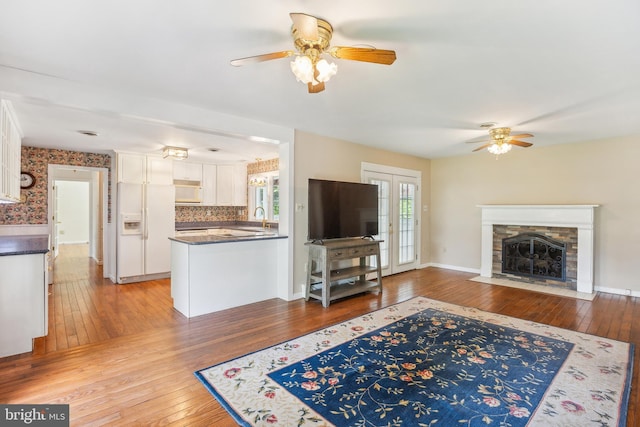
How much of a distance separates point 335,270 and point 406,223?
95.7 inches

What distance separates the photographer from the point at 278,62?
246 centimetres

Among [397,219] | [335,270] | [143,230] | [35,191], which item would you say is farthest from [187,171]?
[397,219]

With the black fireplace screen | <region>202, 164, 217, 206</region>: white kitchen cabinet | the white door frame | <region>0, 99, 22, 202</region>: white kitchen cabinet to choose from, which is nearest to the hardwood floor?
the black fireplace screen

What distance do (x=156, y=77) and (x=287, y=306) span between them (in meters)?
3.07

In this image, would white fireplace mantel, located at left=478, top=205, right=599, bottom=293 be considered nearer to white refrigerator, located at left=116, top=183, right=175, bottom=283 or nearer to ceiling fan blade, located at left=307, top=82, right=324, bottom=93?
ceiling fan blade, located at left=307, top=82, right=324, bottom=93

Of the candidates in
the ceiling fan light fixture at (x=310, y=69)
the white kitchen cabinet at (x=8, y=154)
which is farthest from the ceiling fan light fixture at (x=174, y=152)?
the ceiling fan light fixture at (x=310, y=69)

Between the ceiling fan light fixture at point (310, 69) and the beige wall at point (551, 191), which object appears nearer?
the ceiling fan light fixture at point (310, 69)

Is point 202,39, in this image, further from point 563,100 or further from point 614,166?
point 614,166

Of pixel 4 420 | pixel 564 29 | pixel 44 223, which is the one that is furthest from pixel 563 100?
pixel 44 223

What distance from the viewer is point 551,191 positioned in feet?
18.0

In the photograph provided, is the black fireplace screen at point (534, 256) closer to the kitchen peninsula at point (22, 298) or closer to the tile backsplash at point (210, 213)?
the tile backsplash at point (210, 213)

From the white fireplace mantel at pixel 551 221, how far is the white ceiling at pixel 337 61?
1394 millimetres

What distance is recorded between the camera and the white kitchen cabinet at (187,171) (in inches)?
262

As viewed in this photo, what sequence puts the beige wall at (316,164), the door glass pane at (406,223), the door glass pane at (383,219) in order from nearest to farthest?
the beige wall at (316,164), the door glass pane at (383,219), the door glass pane at (406,223)
